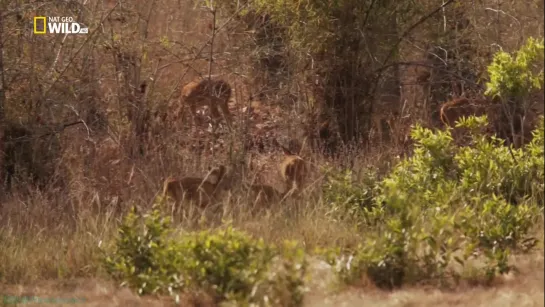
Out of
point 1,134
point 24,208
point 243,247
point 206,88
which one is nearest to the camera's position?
point 243,247

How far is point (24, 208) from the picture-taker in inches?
352

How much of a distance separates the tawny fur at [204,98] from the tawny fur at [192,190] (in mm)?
2589

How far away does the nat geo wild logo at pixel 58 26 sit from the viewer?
1083cm

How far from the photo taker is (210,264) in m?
5.81

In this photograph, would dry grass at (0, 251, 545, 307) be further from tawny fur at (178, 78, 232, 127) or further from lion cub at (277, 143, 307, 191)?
tawny fur at (178, 78, 232, 127)

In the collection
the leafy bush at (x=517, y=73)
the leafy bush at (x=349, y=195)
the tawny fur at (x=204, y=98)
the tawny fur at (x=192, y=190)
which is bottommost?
the tawny fur at (x=192, y=190)

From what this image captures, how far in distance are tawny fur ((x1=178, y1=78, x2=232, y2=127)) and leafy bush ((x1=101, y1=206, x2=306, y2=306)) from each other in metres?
5.14

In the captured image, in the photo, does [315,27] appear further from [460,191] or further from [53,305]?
[53,305]

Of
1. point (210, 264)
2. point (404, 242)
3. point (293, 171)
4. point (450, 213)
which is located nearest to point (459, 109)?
point (293, 171)

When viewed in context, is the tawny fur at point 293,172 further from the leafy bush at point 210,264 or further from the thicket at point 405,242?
the leafy bush at point 210,264

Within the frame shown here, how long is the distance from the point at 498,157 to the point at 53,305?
3857mm

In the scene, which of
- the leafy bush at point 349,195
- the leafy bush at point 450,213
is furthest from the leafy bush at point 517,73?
the leafy bush at point 349,195

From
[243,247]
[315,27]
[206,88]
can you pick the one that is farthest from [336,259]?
[206,88]

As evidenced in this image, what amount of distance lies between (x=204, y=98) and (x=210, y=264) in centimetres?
610
